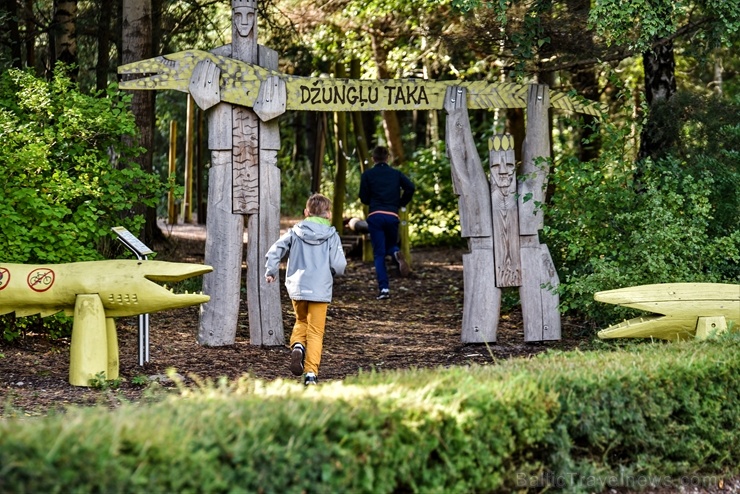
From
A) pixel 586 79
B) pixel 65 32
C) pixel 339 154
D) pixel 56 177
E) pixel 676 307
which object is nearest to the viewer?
pixel 676 307

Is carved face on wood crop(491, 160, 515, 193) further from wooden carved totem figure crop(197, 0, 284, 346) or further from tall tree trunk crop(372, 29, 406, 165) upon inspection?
tall tree trunk crop(372, 29, 406, 165)

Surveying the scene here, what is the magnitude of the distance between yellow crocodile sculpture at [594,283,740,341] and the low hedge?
74cm

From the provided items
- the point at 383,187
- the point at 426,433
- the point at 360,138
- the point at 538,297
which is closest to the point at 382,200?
the point at 383,187

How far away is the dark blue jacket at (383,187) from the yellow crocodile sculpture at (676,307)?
5.43 m

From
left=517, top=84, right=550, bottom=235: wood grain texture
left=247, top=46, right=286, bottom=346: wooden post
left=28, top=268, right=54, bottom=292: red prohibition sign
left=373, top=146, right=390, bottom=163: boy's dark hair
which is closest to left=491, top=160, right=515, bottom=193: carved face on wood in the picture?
left=517, top=84, right=550, bottom=235: wood grain texture

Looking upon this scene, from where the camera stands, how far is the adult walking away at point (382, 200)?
40.5ft

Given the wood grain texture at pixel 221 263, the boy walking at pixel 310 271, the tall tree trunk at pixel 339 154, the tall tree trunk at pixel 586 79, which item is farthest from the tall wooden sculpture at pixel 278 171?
the tall tree trunk at pixel 339 154

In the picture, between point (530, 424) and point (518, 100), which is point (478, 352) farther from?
point (530, 424)

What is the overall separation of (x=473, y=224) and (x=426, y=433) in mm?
5214

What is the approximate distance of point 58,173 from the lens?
8336 mm

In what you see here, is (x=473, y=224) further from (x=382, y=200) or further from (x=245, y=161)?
(x=382, y=200)

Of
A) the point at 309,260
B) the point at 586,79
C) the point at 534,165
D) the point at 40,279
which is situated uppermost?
the point at 586,79

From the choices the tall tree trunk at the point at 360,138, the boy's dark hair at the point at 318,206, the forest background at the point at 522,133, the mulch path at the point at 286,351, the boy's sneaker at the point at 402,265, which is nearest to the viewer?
the mulch path at the point at 286,351

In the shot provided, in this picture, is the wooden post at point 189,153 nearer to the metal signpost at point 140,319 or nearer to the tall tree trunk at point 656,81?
the tall tree trunk at point 656,81
